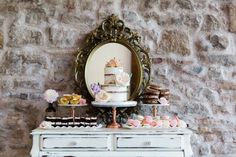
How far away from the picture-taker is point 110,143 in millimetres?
2389

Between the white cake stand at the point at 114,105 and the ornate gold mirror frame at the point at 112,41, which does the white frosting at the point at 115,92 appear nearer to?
the white cake stand at the point at 114,105

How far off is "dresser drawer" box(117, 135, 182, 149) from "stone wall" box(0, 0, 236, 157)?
48 cm

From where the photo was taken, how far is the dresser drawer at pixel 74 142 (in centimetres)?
237

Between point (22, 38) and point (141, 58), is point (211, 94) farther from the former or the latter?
point (22, 38)

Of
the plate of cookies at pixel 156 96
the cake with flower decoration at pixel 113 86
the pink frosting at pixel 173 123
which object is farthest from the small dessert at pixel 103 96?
the pink frosting at pixel 173 123

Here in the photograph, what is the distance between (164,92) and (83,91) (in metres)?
0.60

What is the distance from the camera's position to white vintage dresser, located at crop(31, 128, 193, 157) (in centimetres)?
237

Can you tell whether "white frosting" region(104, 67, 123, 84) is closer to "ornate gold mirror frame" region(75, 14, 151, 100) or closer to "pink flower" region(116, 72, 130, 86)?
"pink flower" region(116, 72, 130, 86)

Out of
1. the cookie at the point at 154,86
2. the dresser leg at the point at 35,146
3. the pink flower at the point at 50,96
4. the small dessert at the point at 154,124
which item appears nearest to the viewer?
the dresser leg at the point at 35,146

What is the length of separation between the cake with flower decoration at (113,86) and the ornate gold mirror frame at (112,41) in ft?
0.70

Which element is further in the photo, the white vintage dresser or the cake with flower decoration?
the cake with flower decoration

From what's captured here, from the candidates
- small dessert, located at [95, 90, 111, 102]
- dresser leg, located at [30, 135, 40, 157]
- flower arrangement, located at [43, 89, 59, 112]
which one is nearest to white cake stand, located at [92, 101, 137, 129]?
small dessert, located at [95, 90, 111, 102]

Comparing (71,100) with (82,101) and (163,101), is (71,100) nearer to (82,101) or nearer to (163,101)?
(82,101)

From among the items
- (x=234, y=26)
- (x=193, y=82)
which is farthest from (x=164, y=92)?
(x=234, y=26)
